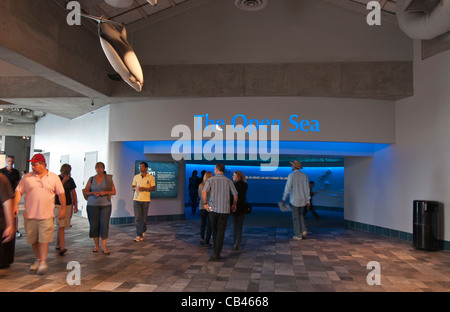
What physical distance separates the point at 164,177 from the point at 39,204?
604 centimetres

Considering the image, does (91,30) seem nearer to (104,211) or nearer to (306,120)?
(104,211)

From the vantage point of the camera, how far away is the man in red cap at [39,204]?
16.0 feet

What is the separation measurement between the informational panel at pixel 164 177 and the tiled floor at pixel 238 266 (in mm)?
2397

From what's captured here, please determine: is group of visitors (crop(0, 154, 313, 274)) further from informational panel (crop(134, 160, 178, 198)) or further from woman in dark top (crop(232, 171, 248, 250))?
informational panel (crop(134, 160, 178, 198))

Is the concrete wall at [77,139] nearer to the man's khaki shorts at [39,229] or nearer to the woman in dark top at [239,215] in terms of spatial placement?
the woman in dark top at [239,215]

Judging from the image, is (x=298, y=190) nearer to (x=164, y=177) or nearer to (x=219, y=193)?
(x=219, y=193)

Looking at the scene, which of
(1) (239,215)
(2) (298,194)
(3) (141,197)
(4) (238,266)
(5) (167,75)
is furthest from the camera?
(5) (167,75)

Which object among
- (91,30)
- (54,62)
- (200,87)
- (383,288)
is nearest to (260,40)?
(200,87)

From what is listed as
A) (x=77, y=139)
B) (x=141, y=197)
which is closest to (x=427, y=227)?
(x=141, y=197)

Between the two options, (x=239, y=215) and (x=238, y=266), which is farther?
(x=239, y=215)

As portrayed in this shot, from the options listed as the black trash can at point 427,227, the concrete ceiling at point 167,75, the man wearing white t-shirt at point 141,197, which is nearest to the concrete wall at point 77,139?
the concrete ceiling at point 167,75

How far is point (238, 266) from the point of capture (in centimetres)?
559

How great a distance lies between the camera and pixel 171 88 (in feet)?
30.2

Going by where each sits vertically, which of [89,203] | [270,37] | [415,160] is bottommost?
[89,203]
